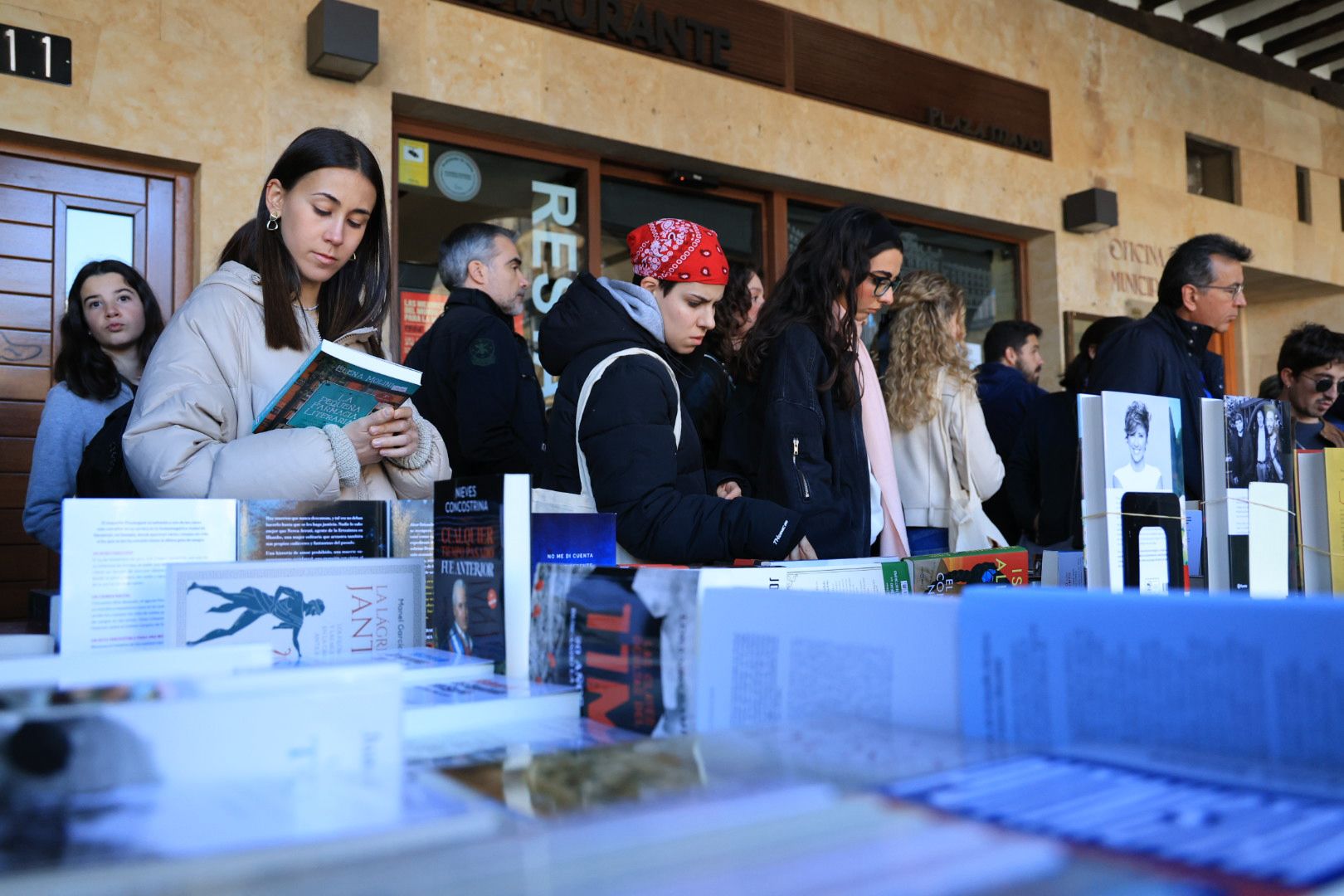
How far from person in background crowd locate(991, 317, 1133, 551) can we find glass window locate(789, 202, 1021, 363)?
190 cm

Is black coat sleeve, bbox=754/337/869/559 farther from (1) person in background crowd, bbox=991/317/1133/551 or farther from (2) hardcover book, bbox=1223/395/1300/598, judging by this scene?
(1) person in background crowd, bbox=991/317/1133/551

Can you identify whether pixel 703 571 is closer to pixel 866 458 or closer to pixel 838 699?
pixel 838 699

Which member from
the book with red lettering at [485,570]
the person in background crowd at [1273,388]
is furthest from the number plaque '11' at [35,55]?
the person in background crowd at [1273,388]

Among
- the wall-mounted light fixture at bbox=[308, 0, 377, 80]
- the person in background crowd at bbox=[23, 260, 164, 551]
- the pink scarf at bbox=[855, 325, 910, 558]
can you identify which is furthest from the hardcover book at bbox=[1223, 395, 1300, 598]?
the wall-mounted light fixture at bbox=[308, 0, 377, 80]

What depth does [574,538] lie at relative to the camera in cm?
123

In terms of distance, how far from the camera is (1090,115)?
22.5 ft

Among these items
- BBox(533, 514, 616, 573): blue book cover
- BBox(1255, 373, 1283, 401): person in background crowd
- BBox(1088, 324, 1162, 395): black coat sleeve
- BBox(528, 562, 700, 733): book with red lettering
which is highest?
BBox(1255, 373, 1283, 401): person in background crowd

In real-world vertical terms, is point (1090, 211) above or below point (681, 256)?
above

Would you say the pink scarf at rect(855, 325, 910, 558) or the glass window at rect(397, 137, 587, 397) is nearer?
the pink scarf at rect(855, 325, 910, 558)

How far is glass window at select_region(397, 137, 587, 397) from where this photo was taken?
434cm

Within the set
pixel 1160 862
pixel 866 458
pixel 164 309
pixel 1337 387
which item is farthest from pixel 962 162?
pixel 1160 862

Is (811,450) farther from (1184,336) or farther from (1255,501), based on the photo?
(1184,336)

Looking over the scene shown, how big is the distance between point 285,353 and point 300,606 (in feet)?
2.32

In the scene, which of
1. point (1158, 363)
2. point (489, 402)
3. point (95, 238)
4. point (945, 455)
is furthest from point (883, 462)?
point (95, 238)
